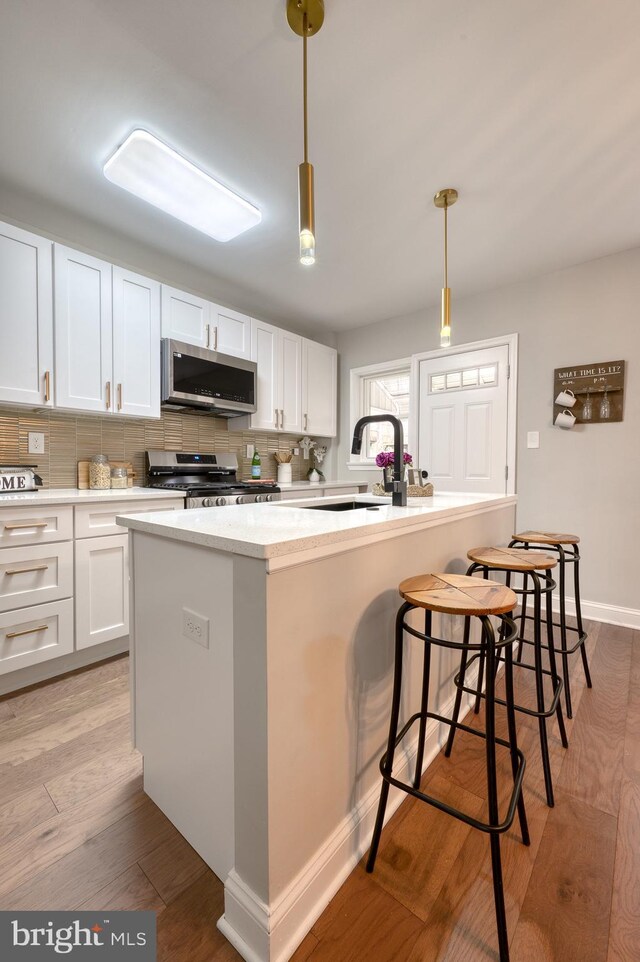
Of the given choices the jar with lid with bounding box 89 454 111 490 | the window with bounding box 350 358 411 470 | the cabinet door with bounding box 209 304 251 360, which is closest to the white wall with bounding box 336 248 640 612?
the window with bounding box 350 358 411 470

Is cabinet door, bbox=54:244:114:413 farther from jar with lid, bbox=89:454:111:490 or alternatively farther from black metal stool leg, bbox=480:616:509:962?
black metal stool leg, bbox=480:616:509:962

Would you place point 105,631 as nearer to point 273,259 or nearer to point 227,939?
point 227,939

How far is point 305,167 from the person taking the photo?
120 centimetres

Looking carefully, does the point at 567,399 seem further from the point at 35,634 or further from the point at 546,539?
the point at 35,634

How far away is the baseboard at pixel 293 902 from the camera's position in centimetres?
86

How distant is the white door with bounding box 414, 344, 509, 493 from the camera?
333 centimetres

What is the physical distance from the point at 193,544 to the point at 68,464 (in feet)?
6.89

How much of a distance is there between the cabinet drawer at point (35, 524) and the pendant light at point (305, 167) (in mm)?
1709

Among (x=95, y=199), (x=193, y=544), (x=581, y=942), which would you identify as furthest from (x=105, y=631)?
(x=95, y=199)

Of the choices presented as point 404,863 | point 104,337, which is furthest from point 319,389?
point 404,863

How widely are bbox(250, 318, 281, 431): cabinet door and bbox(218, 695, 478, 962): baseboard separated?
2939mm

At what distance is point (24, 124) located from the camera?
5.83 feet

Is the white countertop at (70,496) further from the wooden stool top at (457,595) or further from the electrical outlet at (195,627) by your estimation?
the wooden stool top at (457,595)

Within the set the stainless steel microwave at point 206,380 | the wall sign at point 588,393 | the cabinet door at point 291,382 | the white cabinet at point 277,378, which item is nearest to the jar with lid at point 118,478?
the stainless steel microwave at point 206,380
